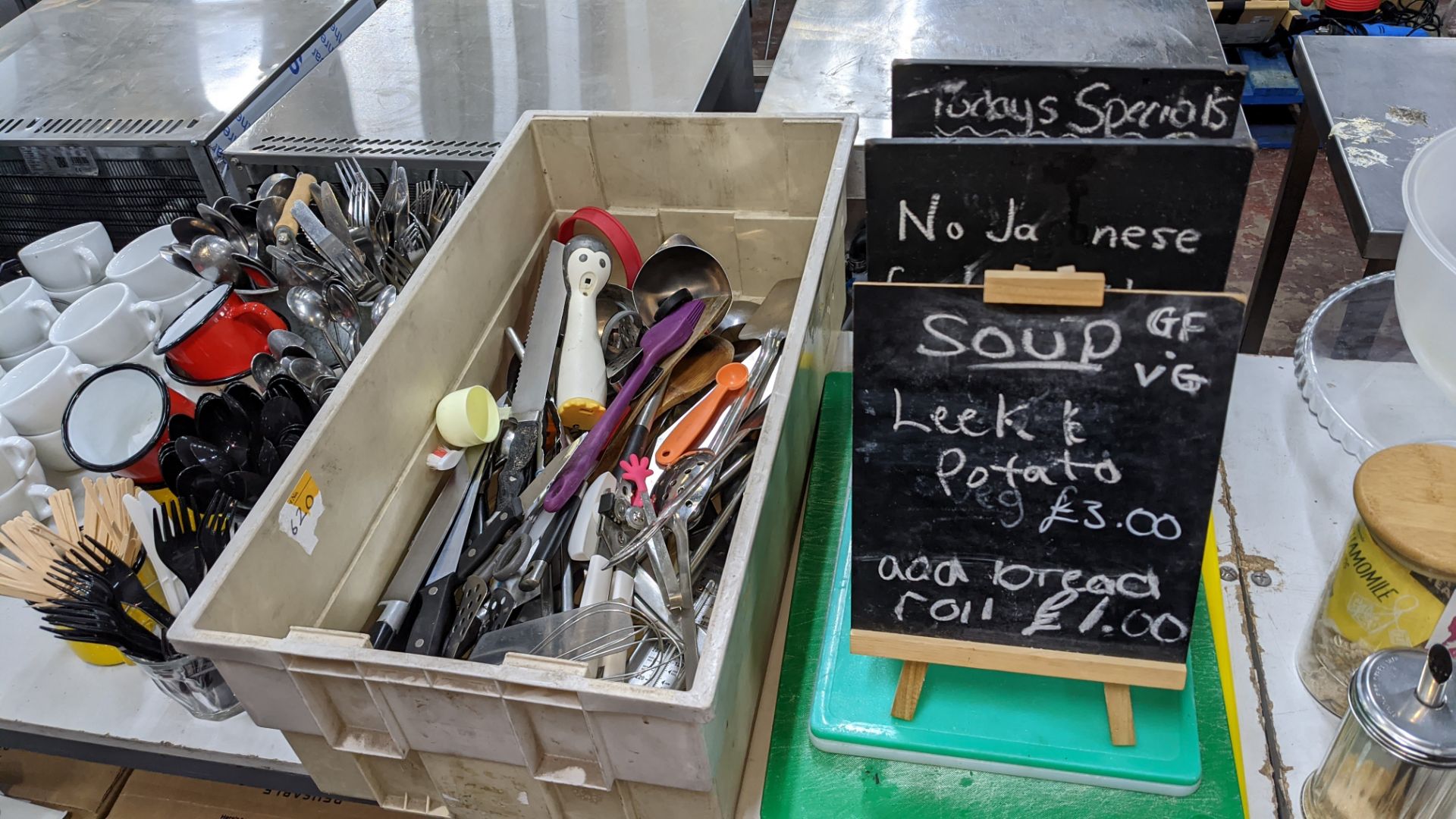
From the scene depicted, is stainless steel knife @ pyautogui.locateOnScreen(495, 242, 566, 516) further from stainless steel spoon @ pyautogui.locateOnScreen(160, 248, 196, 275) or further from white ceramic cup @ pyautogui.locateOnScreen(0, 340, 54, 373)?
white ceramic cup @ pyautogui.locateOnScreen(0, 340, 54, 373)

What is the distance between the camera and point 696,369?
1.15 meters

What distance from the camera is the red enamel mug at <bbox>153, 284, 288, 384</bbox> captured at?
1143 mm

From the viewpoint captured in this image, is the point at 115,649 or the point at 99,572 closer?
the point at 99,572

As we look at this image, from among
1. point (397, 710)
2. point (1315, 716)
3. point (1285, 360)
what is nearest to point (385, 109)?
point (397, 710)

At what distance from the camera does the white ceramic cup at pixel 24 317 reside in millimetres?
1215

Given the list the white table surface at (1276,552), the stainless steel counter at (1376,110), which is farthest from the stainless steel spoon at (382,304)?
the stainless steel counter at (1376,110)

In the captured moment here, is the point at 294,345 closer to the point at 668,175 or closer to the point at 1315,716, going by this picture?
the point at 668,175

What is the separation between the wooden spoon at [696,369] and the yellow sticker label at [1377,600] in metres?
0.64

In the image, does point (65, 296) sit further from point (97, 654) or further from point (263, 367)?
point (97, 654)

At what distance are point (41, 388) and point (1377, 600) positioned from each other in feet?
4.43

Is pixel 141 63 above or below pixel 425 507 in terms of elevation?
above

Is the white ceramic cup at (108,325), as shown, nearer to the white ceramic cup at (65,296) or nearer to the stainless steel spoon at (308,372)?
the white ceramic cup at (65,296)

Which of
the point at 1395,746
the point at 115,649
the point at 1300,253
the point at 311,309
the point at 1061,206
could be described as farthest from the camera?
the point at 1300,253

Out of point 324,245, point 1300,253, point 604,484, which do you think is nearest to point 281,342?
point 324,245
